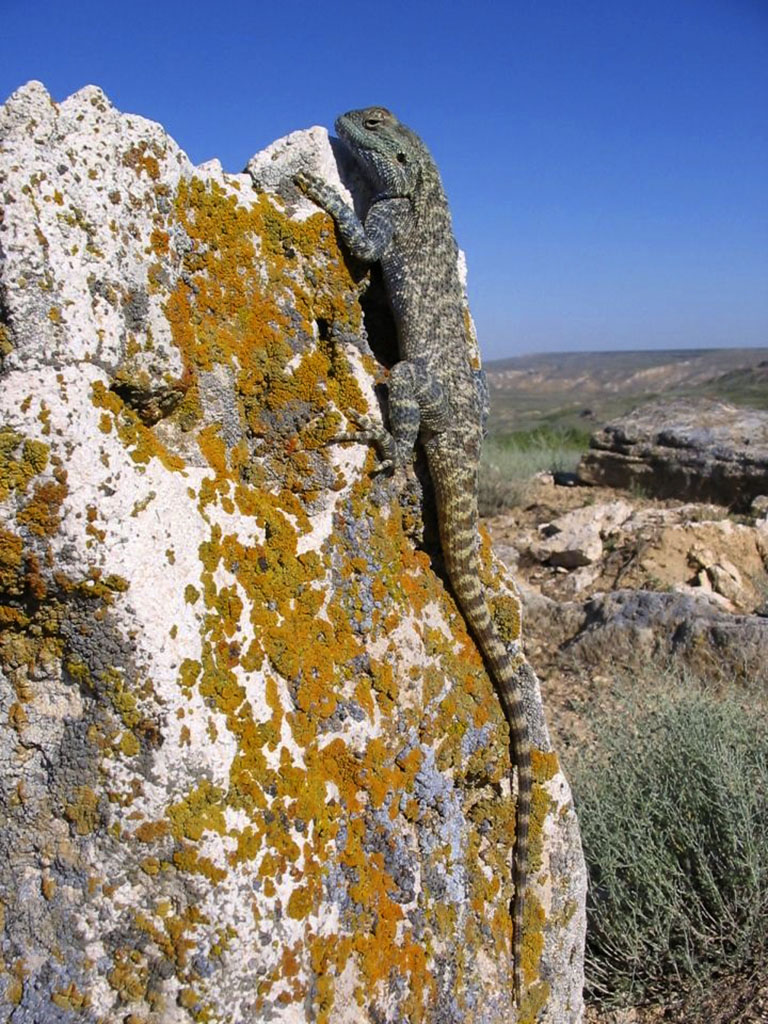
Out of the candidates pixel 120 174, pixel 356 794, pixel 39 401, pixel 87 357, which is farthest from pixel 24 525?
pixel 356 794

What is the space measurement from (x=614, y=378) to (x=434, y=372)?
88819 millimetres

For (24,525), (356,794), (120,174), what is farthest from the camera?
(356,794)

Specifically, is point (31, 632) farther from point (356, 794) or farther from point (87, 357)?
point (356, 794)

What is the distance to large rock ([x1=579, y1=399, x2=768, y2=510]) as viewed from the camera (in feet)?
31.9

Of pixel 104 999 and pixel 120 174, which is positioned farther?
pixel 120 174

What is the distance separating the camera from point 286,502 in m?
2.44

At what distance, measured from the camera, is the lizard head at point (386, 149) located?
10.9ft

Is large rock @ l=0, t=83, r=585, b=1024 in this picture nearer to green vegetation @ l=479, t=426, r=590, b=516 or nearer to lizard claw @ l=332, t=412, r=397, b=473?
lizard claw @ l=332, t=412, r=397, b=473

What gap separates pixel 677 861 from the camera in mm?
3641

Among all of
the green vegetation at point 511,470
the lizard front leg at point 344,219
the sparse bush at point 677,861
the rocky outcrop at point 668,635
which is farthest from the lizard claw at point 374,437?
the green vegetation at point 511,470

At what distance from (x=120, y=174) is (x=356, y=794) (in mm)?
1746

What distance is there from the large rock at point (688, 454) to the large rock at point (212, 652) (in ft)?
26.0

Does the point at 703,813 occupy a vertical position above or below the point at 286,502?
below

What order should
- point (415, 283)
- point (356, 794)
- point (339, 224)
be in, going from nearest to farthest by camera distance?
point (356, 794) → point (339, 224) → point (415, 283)
